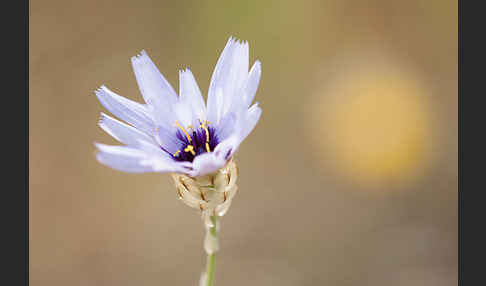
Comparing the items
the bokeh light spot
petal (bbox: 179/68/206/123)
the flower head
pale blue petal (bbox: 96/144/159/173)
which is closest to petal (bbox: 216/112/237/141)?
the flower head

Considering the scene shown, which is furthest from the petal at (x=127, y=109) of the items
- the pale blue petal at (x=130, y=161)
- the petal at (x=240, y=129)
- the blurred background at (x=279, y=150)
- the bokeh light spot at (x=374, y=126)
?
the bokeh light spot at (x=374, y=126)

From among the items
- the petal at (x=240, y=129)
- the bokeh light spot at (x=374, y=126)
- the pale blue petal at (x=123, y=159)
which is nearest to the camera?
the pale blue petal at (x=123, y=159)

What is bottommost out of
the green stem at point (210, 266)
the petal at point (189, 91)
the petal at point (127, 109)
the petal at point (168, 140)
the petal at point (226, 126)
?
the green stem at point (210, 266)

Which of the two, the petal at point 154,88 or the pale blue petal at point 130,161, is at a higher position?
the petal at point 154,88

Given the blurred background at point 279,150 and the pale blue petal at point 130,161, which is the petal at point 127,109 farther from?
the blurred background at point 279,150

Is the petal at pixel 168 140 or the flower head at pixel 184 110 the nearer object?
the flower head at pixel 184 110

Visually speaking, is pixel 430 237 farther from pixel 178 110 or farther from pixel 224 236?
pixel 178 110

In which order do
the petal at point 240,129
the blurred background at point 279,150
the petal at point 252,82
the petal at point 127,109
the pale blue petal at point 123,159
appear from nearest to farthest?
1. the pale blue petal at point 123,159
2. the petal at point 240,129
3. the petal at point 252,82
4. the petal at point 127,109
5. the blurred background at point 279,150

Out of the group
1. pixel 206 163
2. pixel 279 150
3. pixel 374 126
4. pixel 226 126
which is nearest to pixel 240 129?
pixel 206 163

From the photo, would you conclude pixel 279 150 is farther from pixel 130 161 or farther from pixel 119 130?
pixel 130 161
